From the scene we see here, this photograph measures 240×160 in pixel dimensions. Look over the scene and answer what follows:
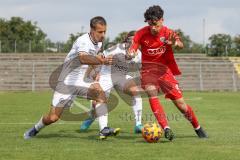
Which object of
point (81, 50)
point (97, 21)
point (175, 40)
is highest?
point (97, 21)

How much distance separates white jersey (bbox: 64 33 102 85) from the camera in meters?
10.8

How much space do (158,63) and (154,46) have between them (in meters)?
A: 0.40

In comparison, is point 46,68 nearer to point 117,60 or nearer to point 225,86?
point 225,86

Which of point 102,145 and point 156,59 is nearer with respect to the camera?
point 102,145

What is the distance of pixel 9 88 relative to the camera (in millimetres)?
40062

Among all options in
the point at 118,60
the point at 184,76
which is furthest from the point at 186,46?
the point at 118,60

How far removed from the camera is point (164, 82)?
36.3 feet

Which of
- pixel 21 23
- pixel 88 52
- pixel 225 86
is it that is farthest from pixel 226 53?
pixel 88 52

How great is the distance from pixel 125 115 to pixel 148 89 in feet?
23.4

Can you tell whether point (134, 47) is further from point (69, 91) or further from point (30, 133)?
point (30, 133)

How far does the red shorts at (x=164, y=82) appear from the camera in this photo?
11.0m

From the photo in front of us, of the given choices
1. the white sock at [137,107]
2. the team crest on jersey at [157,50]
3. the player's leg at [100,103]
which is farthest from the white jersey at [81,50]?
the white sock at [137,107]

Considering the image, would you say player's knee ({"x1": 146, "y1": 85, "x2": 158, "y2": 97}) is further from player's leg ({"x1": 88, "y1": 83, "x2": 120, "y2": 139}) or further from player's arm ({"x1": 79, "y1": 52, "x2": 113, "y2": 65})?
player's arm ({"x1": 79, "y1": 52, "x2": 113, "y2": 65})

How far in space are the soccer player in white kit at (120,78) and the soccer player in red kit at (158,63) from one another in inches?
62.0
